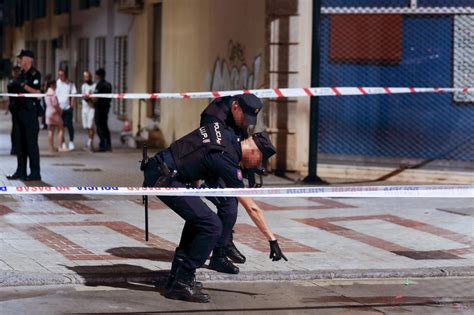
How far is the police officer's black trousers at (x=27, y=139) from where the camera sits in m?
16.6

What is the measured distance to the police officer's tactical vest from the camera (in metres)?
8.94

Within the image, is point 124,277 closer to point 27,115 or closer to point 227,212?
point 227,212

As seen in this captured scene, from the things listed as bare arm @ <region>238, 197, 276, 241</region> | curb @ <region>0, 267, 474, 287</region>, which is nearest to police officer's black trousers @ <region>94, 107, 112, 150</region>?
curb @ <region>0, 267, 474, 287</region>

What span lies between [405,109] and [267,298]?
9.22 meters

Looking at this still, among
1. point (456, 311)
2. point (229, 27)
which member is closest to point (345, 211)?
point (456, 311)

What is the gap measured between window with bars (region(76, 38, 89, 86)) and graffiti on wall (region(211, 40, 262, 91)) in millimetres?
15740

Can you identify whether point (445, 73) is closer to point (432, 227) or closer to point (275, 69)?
point (275, 69)

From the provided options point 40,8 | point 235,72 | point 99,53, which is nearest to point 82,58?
point 99,53

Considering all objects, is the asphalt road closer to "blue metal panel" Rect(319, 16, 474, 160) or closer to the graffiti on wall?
"blue metal panel" Rect(319, 16, 474, 160)

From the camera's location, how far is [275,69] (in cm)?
1847

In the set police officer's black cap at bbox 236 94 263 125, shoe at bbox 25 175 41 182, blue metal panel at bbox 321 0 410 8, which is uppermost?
Result: blue metal panel at bbox 321 0 410 8

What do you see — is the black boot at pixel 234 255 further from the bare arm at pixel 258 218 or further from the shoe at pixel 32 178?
the shoe at pixel 32 178

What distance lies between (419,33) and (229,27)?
166 inches

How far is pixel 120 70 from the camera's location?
105 ft
